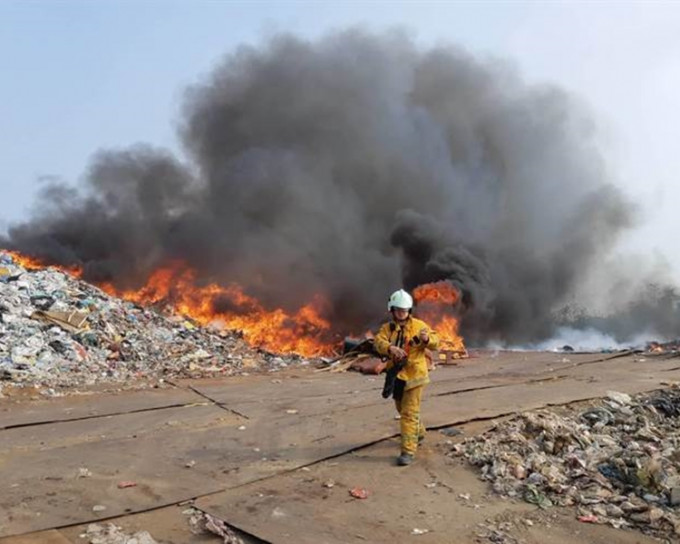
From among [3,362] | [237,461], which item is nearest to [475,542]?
[237,461]

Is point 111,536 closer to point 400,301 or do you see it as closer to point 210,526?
point 210,526

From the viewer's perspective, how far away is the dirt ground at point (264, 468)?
3.87 meters

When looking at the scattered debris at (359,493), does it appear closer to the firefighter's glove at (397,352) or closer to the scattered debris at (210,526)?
the scattered debris at (210,526)

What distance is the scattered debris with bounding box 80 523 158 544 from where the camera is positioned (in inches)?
141

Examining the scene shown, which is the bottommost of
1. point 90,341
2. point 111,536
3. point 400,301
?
point 111,536

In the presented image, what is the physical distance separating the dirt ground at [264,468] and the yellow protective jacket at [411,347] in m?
0.77

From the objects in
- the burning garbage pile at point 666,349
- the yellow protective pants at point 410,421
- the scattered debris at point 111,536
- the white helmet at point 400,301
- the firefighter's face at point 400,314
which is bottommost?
the scattered debris at point 111,536

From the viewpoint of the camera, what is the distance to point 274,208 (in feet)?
82.0

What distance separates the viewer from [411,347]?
208 inches

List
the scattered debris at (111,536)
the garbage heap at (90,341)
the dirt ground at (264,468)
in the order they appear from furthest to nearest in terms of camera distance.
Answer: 1. the garbage heap at (90,341)
2. the dirt ground at (264,468)
3. the scattered debris at (111,536)

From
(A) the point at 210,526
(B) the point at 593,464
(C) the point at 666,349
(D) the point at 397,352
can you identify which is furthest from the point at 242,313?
(A) the point at 210,526

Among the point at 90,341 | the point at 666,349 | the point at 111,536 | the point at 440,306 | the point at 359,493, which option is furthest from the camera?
the point at 440,306

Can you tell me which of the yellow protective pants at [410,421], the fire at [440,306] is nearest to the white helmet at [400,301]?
the yellow protective pants at [410,421]

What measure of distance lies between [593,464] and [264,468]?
2.81 metres
